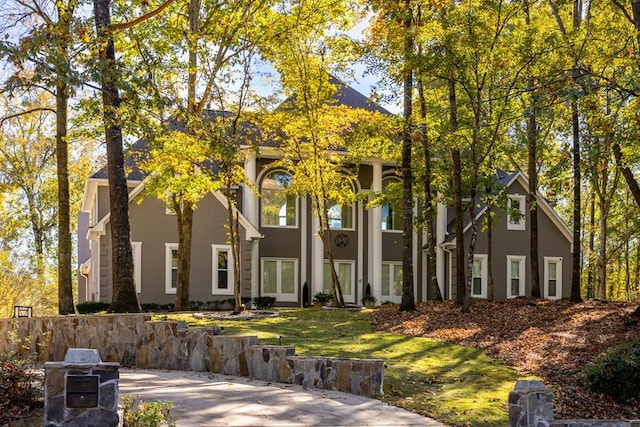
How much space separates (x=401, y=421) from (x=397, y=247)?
20763 millimetres

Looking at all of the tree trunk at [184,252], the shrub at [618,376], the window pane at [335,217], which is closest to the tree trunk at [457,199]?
the shrub at [618,376]

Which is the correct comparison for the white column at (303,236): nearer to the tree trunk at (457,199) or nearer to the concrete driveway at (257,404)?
the tree trunk at (457,199)

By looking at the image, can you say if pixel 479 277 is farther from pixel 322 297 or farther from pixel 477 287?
pixel 322 297

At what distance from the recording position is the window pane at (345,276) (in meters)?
28.9

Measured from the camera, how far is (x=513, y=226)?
29.3 m

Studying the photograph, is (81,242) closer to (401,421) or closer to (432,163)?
(432,163)

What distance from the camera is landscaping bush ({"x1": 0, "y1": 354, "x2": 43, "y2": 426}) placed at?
23.1 ft

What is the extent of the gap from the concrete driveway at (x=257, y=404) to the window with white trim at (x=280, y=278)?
55.0ft

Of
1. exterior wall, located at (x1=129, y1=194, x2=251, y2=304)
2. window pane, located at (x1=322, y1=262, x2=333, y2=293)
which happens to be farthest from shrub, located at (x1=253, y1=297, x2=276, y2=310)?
window pane, located at (x1=322, y1=262, x2=333, y2=293)

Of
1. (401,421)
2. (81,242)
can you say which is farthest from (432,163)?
(81,242)

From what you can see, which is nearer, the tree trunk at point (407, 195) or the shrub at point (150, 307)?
the tree trunk at point (407, 195)

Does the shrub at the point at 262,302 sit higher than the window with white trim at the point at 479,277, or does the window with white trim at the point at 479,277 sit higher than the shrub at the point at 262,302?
the window with white trim at the point at 479,277

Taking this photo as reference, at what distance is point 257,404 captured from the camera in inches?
362

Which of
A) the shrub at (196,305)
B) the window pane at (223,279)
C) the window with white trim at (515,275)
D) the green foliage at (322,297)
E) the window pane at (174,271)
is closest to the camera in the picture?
the shrub at (196,305)
